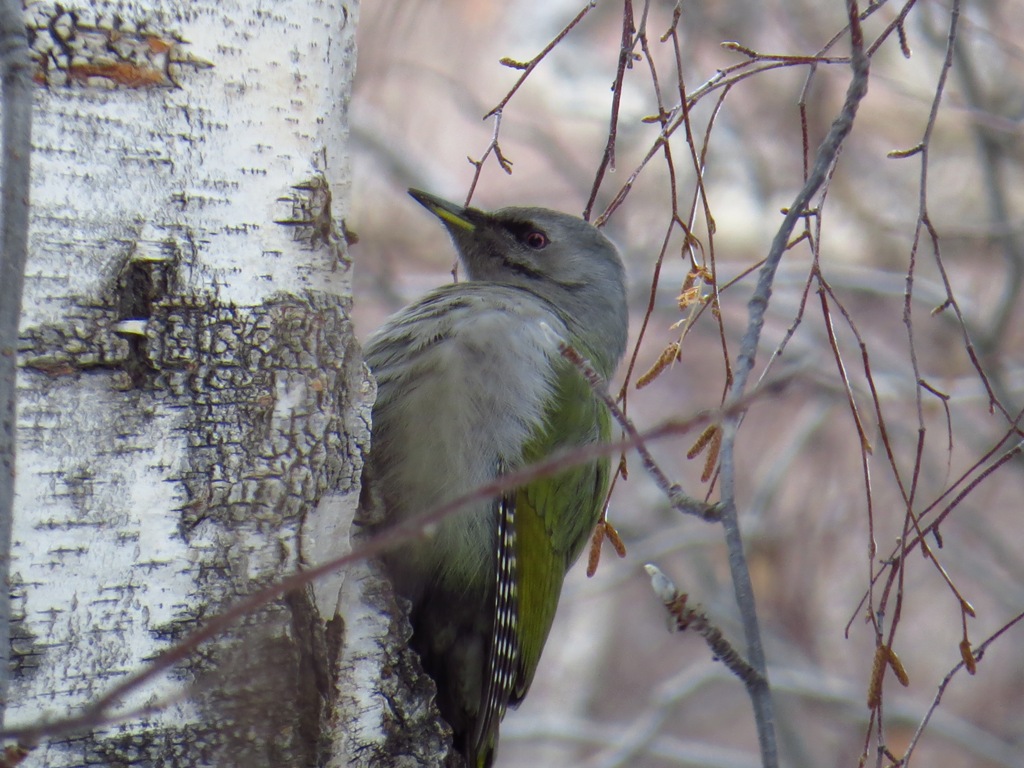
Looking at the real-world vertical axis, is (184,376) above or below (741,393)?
below

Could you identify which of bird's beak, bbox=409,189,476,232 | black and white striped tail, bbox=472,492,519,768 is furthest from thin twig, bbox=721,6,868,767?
bird's beak, bbox=409,189,476,232

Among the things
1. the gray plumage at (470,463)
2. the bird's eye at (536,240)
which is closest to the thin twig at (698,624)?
the gray plumage at (470,463)

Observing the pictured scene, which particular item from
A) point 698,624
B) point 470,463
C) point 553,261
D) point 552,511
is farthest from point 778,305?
point 698,624

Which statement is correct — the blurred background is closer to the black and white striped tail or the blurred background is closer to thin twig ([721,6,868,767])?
the black and white striped tail

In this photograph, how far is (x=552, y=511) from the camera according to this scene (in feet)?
9.68

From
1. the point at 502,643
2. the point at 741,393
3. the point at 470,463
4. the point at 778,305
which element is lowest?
the point at 502,643

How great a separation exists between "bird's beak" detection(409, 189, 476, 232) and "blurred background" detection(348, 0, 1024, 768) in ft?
5.46

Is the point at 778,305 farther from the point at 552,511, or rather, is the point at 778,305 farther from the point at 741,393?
the point at 741,393

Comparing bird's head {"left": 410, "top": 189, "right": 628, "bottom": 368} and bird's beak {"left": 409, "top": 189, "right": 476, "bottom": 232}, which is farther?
bird's head {"left": 410, "top": 189, "right": 628, "bottom": 368}

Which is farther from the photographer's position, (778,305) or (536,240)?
(778,305)

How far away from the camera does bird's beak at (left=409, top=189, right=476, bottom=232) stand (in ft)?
10.7

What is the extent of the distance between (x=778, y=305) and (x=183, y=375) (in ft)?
14.5

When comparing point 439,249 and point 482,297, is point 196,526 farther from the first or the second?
point 439,249

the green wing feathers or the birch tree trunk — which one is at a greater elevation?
the birch tree trunk
